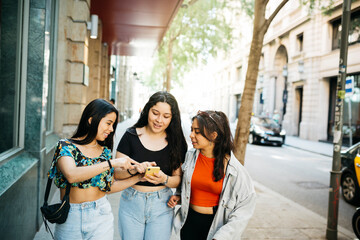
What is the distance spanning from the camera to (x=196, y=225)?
2.65 meters

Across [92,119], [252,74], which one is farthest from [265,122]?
[92,119]

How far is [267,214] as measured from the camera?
19.0ft

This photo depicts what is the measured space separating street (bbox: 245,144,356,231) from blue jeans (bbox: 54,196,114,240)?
5081mm

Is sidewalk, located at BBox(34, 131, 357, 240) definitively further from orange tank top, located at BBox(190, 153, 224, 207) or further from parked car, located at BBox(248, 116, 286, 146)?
parked car, located at BBox(248, 116, 286, 146)

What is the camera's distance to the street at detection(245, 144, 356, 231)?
6.96 metres

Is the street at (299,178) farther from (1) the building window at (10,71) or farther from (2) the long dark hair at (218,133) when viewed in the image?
(1) the building window at (10,71)

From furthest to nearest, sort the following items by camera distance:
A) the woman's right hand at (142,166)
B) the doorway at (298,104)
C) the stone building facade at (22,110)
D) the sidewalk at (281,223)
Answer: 1. the doorway at (298,104)
2. the sidewalk at (281,223)
3. the stone building facade at (22,110)
4. the woman's right hand at (142,166)

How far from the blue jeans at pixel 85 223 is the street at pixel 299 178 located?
16.7 ft

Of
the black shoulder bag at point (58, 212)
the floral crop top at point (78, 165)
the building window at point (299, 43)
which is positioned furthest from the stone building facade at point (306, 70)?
the black shoulder bag at point (58, 212)

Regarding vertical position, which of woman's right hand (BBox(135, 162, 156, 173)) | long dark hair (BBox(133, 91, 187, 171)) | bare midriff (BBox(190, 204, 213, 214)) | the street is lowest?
the street

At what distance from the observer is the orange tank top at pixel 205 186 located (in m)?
2.59

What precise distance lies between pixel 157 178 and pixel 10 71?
231cm

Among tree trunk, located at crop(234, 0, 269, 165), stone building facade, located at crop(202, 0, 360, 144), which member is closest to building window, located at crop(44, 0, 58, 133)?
tree trunk, located at crop(234, 0, 269, 165)

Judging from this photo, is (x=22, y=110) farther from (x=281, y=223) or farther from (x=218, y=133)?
(x=281, y=223)
